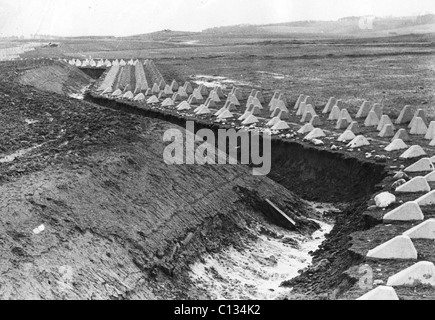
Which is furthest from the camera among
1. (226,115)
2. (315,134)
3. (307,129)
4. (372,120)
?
(226,115)

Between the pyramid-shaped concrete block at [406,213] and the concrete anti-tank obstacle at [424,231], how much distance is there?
33.0 inches

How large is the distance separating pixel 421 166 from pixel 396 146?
2029mm

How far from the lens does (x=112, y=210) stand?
9.80 metres

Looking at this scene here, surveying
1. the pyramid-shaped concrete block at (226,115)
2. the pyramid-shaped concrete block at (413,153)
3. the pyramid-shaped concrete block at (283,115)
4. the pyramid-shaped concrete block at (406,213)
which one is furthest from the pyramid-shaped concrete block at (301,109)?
the pyramid-shaped concrete block at (406,213)

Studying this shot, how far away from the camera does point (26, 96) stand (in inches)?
828

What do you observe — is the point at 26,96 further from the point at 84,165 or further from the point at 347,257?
the point at 347,257

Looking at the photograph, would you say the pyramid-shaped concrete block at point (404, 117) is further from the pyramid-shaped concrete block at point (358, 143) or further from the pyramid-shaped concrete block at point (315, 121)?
the pyramid-shaped concrete block at point (358, 143)

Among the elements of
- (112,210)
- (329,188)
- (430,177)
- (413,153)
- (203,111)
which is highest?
(203,111)

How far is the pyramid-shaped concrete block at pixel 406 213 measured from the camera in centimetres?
1021

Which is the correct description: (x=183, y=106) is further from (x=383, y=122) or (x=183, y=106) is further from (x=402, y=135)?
(x=402, y=135)

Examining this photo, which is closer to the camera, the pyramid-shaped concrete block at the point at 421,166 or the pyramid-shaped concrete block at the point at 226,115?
the pyramid-shaped concrete block at the point at 421,166

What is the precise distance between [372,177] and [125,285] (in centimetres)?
707
